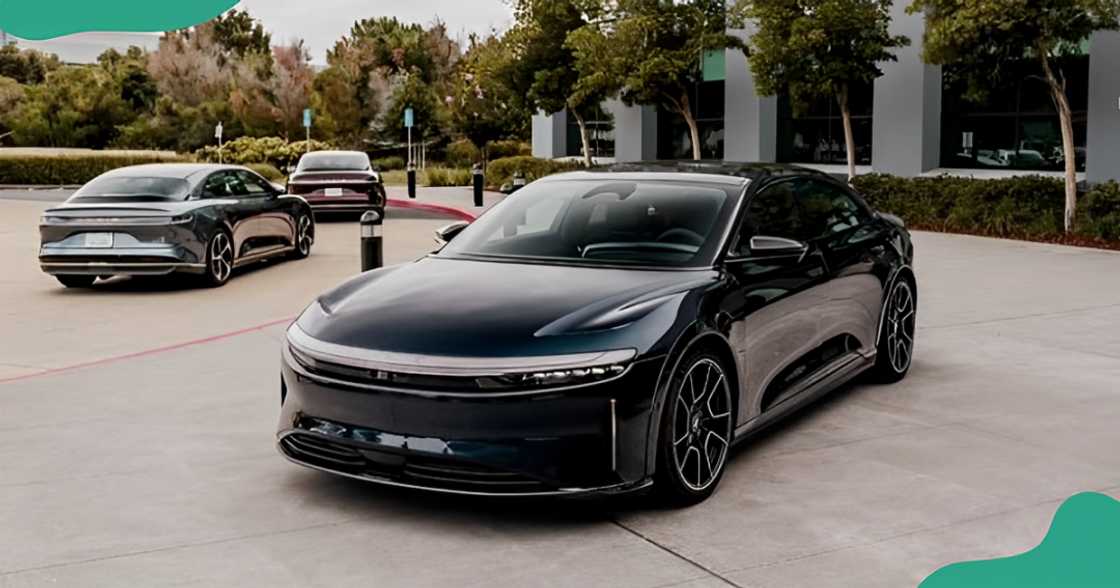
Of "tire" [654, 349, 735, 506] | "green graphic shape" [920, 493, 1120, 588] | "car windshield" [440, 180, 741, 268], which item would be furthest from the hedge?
"tire" [654, 349, 735, 506]

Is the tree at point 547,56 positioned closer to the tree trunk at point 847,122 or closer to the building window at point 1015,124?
the tree trunk at point 847,122

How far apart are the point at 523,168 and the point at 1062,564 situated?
2952cm

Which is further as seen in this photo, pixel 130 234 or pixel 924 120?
pixel 924 120

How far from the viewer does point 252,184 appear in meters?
15.5

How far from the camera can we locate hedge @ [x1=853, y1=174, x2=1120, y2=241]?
17.5 meters

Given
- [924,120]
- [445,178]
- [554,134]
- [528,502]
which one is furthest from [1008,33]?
[445,178]

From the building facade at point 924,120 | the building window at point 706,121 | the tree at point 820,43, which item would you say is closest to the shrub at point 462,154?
the building window at point 706,121

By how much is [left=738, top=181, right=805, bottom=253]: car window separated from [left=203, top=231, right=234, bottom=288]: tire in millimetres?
8284

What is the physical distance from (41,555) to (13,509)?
718 millimetres

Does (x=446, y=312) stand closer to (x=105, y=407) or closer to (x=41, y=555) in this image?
(x=41, y=555)

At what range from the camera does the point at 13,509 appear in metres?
5.50

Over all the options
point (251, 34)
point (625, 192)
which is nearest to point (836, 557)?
point (625, 192)

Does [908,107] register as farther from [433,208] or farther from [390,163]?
[390,163]

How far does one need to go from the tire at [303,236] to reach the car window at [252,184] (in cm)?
78
